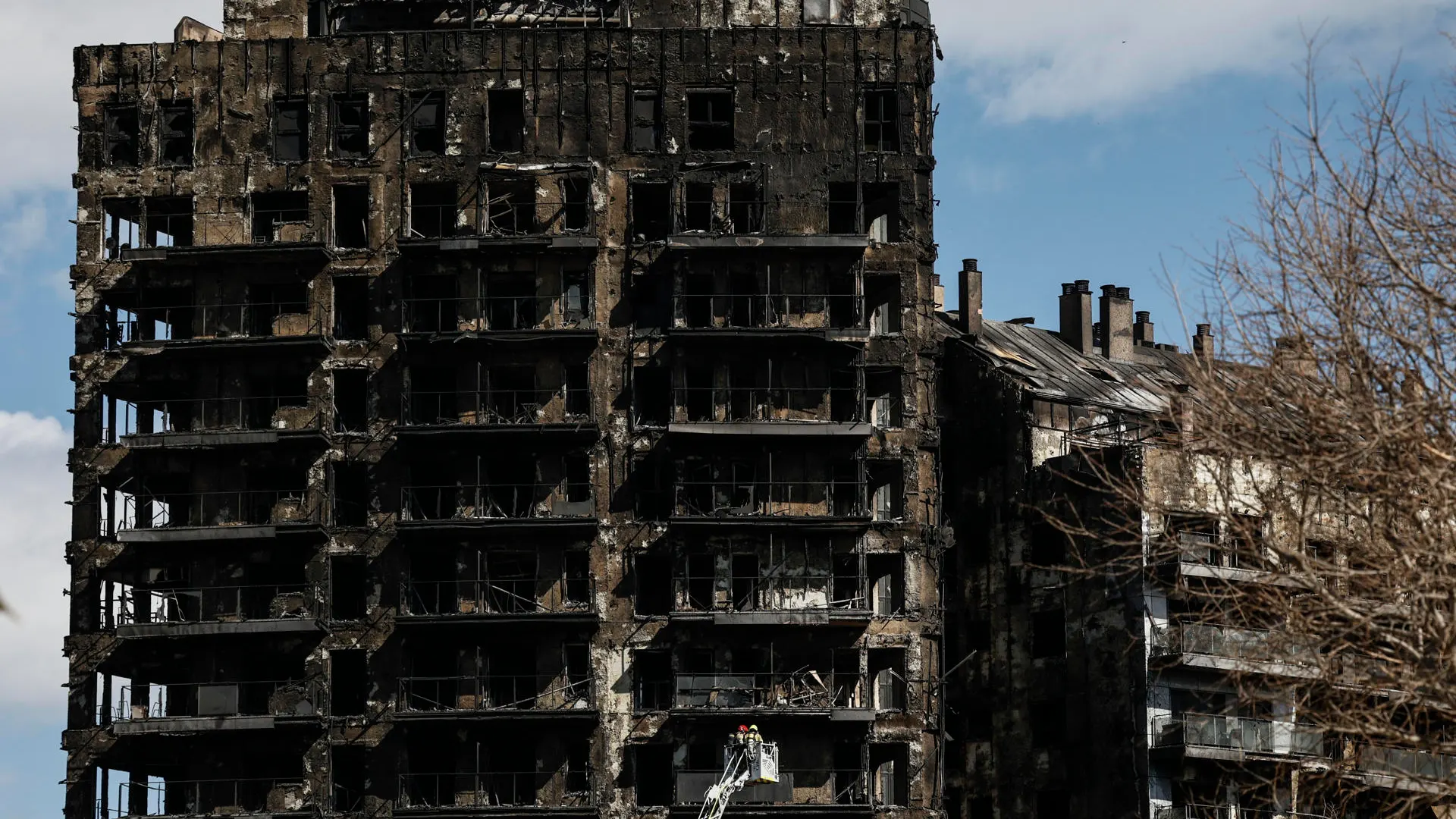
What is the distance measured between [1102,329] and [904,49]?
30.1m

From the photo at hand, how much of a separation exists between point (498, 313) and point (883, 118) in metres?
14.5

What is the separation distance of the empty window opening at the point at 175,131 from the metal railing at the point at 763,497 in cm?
2095

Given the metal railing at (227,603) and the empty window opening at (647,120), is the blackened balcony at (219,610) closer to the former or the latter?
the metal railing at (227,603)

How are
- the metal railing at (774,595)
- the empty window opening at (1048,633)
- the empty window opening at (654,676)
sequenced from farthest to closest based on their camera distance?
the empty window opening at (1048,633)
the empty window opening at (654,676)
the metal railing at (774,595)

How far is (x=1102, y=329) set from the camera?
13212 cm

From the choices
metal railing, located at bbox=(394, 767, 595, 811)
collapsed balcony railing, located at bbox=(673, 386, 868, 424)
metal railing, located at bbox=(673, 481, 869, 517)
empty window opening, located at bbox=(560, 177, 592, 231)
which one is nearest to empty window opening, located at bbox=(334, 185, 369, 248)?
empty window opening, located at bbox=(560, 177, 592, 231)

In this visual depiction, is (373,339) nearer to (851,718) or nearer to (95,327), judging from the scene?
(95,327)

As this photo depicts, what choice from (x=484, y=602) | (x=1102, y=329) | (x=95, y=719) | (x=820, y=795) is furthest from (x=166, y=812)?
(x=1102, y=329)

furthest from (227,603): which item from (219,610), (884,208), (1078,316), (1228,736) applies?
(1078,316)

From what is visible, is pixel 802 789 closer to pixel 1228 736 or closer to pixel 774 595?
pixel 774 595

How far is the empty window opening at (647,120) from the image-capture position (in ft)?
344

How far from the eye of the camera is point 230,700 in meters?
99.4

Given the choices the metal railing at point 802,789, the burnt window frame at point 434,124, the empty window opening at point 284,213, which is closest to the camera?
the metal railing at point 802,789

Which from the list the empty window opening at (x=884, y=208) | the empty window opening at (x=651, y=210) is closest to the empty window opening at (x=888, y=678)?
the empty window opening at (x=884, y=208)
